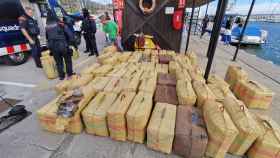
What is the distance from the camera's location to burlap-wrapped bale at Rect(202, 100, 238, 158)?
1570 millimetres

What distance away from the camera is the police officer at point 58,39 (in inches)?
129

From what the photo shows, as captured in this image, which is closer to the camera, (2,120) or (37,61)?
(2,120)

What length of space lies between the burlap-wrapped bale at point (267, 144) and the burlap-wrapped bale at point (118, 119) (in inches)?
62.9

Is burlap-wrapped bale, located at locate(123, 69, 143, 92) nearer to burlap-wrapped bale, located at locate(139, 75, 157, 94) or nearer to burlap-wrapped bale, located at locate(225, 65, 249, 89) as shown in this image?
burlap-wrapped bale, located at locate(139, 75, 157, 94)

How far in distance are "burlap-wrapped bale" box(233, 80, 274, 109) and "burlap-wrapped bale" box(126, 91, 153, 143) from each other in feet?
6.75

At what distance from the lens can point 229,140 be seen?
1605 mm

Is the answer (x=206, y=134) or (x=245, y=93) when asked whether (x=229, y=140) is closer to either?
(x=206, y=134)

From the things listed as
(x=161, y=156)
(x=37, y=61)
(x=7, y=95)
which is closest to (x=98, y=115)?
(x=161, y=156)

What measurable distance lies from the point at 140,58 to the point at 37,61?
11.3 ft

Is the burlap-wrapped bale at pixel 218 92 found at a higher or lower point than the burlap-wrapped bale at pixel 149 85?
lower

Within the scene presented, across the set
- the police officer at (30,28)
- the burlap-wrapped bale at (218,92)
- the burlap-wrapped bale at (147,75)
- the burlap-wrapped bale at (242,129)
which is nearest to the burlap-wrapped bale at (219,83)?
the burlap-wrapped bale at (218,92)

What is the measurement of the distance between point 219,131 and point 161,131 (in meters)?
0.64

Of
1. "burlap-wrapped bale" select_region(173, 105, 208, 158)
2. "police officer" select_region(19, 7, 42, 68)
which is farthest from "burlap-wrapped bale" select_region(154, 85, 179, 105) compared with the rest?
"police officer" select_region(19, 7, 42, 68)

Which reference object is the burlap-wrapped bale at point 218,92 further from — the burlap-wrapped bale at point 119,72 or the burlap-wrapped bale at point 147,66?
the burlap-wrapped bale at point 119,72
